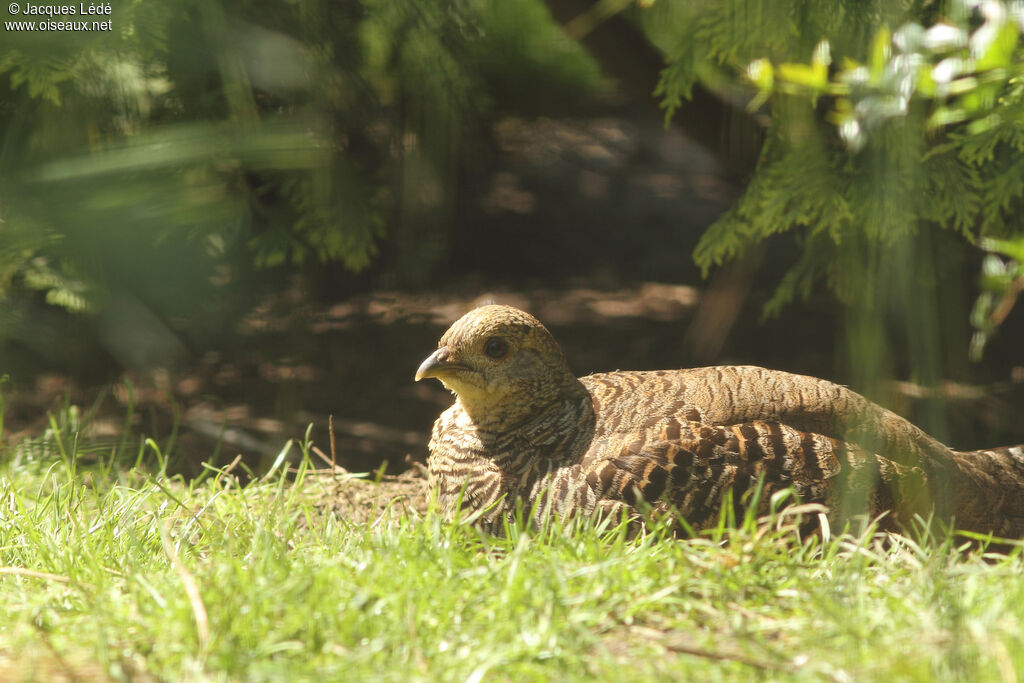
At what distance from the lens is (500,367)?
3.14 metres

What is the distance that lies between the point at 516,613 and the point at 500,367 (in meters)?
1.28

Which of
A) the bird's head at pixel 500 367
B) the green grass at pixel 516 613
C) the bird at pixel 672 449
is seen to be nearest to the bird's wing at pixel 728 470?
the bird at pixel 672 449

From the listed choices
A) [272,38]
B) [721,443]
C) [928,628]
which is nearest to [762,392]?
[721,443]

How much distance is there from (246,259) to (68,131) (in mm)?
2796

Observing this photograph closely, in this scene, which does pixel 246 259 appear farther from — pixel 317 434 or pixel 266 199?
pixel 266 199

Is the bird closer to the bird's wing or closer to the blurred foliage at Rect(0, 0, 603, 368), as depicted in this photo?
the bird's wing

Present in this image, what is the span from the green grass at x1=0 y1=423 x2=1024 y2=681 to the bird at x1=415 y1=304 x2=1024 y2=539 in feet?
0.96

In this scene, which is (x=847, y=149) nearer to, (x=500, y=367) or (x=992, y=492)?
(x=992, y=492)

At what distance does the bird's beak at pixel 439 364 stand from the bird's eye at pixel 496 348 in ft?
0.36

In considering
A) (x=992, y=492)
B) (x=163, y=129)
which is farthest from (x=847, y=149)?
(x=163, y=129)

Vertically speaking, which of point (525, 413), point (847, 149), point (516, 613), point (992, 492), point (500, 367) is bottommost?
point (992, 492)

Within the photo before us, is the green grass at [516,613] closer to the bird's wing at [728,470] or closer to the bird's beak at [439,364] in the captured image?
the bird's wing at [728,470]

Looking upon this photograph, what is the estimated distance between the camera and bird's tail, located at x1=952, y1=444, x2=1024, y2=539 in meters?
2.96

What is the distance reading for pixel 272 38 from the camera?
3.37 ft
